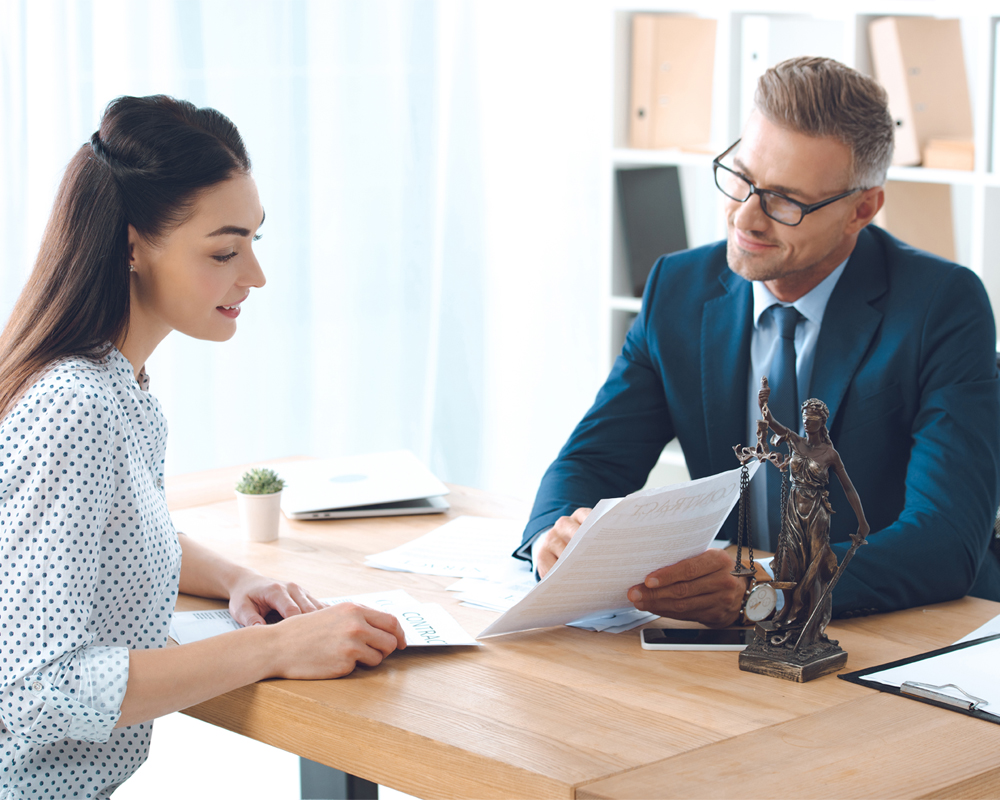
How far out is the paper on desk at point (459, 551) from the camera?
1562 mm

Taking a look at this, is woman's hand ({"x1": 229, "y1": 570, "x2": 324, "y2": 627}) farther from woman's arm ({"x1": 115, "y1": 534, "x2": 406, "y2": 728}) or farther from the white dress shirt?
the white dress shirt

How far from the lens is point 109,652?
1105mm

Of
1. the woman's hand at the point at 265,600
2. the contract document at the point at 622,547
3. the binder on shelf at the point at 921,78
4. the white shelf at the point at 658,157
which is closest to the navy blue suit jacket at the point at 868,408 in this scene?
the contract document at the point at 622,547

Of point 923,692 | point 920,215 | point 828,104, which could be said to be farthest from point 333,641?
point 920,215

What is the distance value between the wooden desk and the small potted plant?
1.45 feet

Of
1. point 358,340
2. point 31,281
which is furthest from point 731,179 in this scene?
point 358,340

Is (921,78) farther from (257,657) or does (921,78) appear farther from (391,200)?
(257,657)

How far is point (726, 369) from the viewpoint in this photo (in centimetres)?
183

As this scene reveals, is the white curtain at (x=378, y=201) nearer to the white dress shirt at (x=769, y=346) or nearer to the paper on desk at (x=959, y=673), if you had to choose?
the white dress shirt at (x=769, y=346)

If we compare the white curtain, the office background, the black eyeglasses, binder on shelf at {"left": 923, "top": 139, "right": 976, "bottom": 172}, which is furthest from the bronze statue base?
the white curtain

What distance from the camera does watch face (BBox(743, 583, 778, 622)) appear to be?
3.79 feet

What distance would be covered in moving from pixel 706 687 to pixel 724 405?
2.52 ft

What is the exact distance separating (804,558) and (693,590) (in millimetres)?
180

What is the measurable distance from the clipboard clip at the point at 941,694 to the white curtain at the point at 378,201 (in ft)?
6.67
